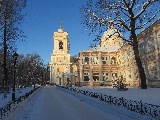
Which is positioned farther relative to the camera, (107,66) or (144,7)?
(107,66)

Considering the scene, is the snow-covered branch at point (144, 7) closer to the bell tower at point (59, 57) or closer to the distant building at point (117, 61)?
the distant building at point (117, 61)

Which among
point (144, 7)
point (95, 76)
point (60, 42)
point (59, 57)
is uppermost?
point (60, 42)

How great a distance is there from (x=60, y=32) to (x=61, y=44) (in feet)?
15.2

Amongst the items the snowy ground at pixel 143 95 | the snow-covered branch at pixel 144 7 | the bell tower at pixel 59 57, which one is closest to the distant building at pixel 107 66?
the snow-covered branch at pixel 144 7

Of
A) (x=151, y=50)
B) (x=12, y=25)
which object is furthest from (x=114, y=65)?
(x=12, y=25)

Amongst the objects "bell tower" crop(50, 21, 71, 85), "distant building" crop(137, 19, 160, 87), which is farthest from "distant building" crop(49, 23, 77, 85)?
"distant building" crop(137, 19, 160, 87)

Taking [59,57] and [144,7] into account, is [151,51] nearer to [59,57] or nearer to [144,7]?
[144,7]

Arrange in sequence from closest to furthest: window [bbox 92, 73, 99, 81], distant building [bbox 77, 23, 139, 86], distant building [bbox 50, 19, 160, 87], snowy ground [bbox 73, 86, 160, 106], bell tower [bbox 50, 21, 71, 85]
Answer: snowy ground [bbox 73, 86, 160, 106]
distant building [bbox 50, 19, 160, 87]
distant building [bbox 77, 23, 139, 86]
window [bbox 92, 73, 99, 81]
bell tower [bbox 50, 21, 71, 85]

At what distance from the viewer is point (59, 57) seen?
272 feet

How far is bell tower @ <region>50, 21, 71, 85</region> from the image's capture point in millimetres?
82500

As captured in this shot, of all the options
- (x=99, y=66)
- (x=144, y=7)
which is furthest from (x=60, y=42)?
(x=144, y=7)

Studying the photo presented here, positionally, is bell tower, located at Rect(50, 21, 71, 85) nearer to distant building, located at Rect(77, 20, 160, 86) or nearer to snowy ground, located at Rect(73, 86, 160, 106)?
distant building, located at Rect(77, 20, 160, 86)

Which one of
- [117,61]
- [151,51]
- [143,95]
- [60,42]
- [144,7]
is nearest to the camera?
[143,95]

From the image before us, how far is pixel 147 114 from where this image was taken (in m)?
9.38
